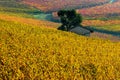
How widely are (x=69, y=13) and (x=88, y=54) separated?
49.6m

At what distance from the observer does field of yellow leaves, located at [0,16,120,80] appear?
21375 millimetres

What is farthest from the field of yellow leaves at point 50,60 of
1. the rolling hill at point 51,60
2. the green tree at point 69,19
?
the green tree at point 69,19

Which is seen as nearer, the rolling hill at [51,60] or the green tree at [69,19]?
the rolling hill at [51,60]

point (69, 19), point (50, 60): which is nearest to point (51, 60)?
point (50, 60)

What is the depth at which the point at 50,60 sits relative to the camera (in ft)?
79.0

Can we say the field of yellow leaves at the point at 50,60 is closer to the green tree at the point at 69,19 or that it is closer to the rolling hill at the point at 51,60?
the rolling hill at the point at 51,60

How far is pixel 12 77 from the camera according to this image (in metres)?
20.2

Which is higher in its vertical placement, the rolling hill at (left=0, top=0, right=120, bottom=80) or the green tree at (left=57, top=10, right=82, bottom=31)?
the rolling hill at (left=0, top=0, right=120, bottom=80)

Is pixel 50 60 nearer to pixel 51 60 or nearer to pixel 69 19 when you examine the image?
pixel 51 60

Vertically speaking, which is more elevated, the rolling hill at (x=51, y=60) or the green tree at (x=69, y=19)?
the rolling hill at (x=51, y=60)

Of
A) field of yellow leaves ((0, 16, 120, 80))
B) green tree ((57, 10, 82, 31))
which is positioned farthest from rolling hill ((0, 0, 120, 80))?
green tree ((57, 10, 82, 31))

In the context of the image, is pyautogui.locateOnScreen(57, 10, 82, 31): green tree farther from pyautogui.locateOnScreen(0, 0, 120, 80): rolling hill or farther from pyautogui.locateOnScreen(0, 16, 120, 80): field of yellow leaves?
pyautogui.locateOnScreen(0, 16, 120, 80): field of yellow leaves

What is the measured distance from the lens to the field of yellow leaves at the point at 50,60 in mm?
21375

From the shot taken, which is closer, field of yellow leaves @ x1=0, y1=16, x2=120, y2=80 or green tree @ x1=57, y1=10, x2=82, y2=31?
field of yellow leaves @ x1=0, y1=16, x2=120, y2=80
